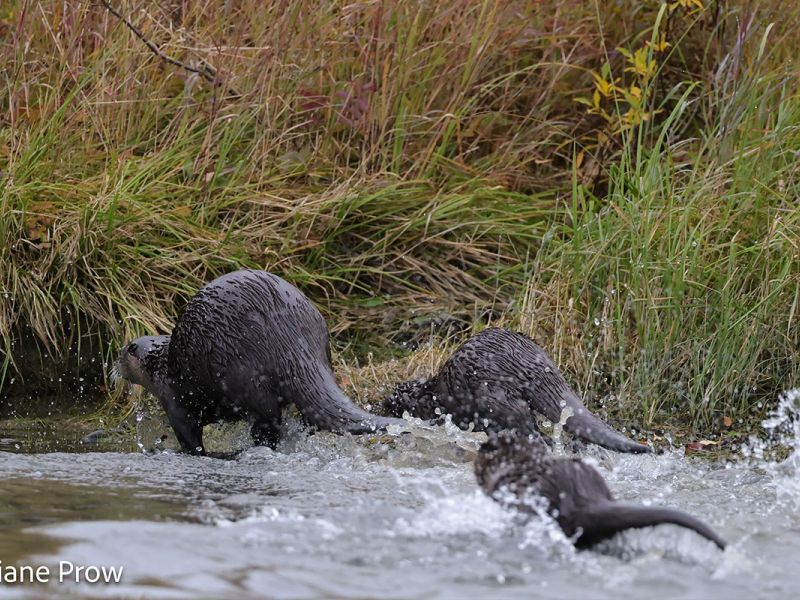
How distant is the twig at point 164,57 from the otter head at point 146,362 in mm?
1404

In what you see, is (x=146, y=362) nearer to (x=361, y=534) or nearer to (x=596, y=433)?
(x=596, y=433)

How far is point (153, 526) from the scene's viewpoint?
248cm

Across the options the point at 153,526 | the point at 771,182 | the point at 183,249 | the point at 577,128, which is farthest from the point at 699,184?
the point at 153,526

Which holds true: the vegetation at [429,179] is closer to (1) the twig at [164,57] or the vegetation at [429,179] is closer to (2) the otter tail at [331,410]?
(1) the twig at [164,57]

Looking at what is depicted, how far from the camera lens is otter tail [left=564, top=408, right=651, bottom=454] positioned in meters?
→ 3.18

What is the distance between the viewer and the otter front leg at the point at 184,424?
3686 millimetres

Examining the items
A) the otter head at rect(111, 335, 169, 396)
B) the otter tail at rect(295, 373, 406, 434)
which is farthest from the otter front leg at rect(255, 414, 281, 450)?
the otter head at rect(111, 335, 169, 396)

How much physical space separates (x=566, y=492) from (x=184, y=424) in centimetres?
157

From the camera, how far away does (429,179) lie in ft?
16.4

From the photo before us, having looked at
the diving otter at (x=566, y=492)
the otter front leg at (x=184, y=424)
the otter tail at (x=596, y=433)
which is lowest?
the otter front leg at (x=184, y=424)

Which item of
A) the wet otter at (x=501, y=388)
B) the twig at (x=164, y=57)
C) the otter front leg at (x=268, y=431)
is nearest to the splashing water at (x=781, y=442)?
the wet otter at (x=501, y=388)

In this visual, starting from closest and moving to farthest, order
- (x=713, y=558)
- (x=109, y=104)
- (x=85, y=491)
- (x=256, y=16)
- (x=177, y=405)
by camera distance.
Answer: (x=713, y=558)
(x=85, y=491)
(x=177, y=405)
(x=109, y=104)
(x=256, y=16)

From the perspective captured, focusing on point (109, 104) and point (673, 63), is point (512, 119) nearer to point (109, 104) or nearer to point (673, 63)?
point (673, 63)

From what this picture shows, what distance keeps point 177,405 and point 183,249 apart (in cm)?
103
